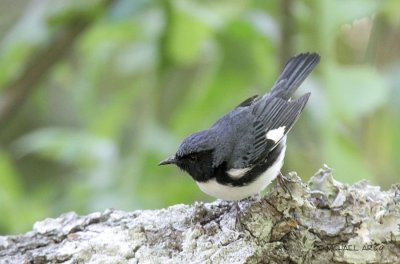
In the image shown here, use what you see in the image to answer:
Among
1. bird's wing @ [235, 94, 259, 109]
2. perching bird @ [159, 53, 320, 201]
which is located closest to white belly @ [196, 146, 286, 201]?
perching bird @ [159, 53, 320, 201]

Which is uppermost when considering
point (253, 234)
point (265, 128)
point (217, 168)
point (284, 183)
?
point (265, 128)

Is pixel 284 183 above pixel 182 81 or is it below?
below

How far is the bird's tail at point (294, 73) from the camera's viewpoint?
2.32 metres

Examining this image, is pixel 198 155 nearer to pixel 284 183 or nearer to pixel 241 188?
pixel 241 188

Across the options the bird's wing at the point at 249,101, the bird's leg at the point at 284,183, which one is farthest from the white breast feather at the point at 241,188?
the bird's wing at the point at 249,101

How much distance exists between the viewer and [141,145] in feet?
9.55

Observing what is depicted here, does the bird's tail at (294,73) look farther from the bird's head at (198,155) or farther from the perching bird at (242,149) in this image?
the bird's head at (198,155)

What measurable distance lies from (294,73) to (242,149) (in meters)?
0.40

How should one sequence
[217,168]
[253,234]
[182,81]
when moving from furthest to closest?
[182,81]
[217,168]
[253,234]

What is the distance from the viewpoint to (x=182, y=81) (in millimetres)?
3445

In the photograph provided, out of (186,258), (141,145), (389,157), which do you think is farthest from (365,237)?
(141,145)

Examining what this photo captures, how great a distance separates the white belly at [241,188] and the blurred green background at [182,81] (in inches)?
13.9

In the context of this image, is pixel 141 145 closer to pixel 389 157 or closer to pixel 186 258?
pixel 389 157

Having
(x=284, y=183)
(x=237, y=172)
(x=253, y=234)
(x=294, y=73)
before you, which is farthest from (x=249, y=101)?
(x=253, y=234)
